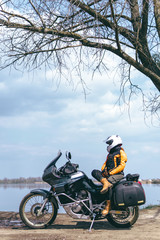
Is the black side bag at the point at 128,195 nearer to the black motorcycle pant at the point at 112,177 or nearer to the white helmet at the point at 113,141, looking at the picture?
the black motorcycle pant at the point at 112,177

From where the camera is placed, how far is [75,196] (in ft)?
24.0

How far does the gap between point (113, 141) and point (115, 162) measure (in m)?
0.46

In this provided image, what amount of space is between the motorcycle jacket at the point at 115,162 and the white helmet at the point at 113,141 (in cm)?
8

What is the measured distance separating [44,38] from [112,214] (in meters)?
4.80

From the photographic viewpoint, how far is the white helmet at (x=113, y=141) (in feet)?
24.2

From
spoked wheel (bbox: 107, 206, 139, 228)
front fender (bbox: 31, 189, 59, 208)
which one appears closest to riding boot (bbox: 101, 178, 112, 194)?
spoked wheel (bbox: 107, 206, 139, 228)

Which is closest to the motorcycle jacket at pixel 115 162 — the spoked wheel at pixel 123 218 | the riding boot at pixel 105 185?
the riding boot at pixel 105 185

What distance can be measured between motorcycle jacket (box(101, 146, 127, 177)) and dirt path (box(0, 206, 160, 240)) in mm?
1232

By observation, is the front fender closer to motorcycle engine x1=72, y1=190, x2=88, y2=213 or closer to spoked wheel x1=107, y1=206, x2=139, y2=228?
motorcycle engine x1=72, y1=190, x2=88, y2=213

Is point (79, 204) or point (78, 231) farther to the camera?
point (79, 204)

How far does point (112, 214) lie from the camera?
7.46m

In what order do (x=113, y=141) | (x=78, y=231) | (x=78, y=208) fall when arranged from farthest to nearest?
(x=113, y=141) → (x=78, y=208) → (x=78, y=231)

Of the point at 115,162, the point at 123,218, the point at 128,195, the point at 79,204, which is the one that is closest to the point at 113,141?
the point at 115,162

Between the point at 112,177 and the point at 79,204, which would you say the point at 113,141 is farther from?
the point at 79,204
